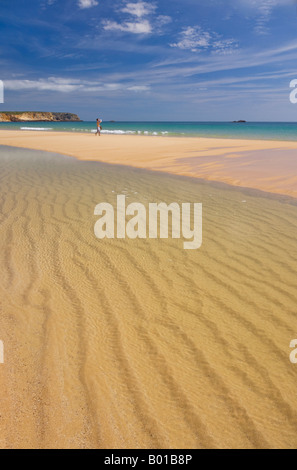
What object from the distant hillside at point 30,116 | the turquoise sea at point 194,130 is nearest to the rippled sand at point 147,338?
the turquoise sea at point 194,130

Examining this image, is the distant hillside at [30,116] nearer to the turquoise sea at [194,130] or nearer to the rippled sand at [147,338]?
the turquoise sea at [194,130]

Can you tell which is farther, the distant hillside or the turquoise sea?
the distant hillside

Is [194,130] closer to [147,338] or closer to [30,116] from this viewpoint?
[147,338]

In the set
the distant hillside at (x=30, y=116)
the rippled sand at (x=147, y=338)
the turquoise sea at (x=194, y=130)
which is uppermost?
the distant hillside at (x=30, y=116)

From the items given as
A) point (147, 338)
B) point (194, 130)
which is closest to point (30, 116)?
point (194, 130)

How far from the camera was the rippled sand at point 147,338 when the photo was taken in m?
1.94

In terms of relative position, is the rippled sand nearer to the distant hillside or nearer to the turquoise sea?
the turquoise sea

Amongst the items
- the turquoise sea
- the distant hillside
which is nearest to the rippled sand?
the turquoise sea

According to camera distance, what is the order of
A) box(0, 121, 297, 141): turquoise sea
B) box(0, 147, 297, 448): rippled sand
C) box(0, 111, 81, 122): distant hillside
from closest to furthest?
box(0, 147, 297, 448): rippled sand → box(0, 121, 297, 141): turquoise sea → box(0, 111, 81, 122): distant hillside

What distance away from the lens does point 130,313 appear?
300 centimetres

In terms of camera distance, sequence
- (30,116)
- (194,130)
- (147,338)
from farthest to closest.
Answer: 1. (30,116)
2. (194,130)
3. (147,338)

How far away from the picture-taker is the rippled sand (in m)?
1.94

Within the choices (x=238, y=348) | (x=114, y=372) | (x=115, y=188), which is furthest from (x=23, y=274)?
(x=115, y=188)

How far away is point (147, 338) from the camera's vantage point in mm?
2682
